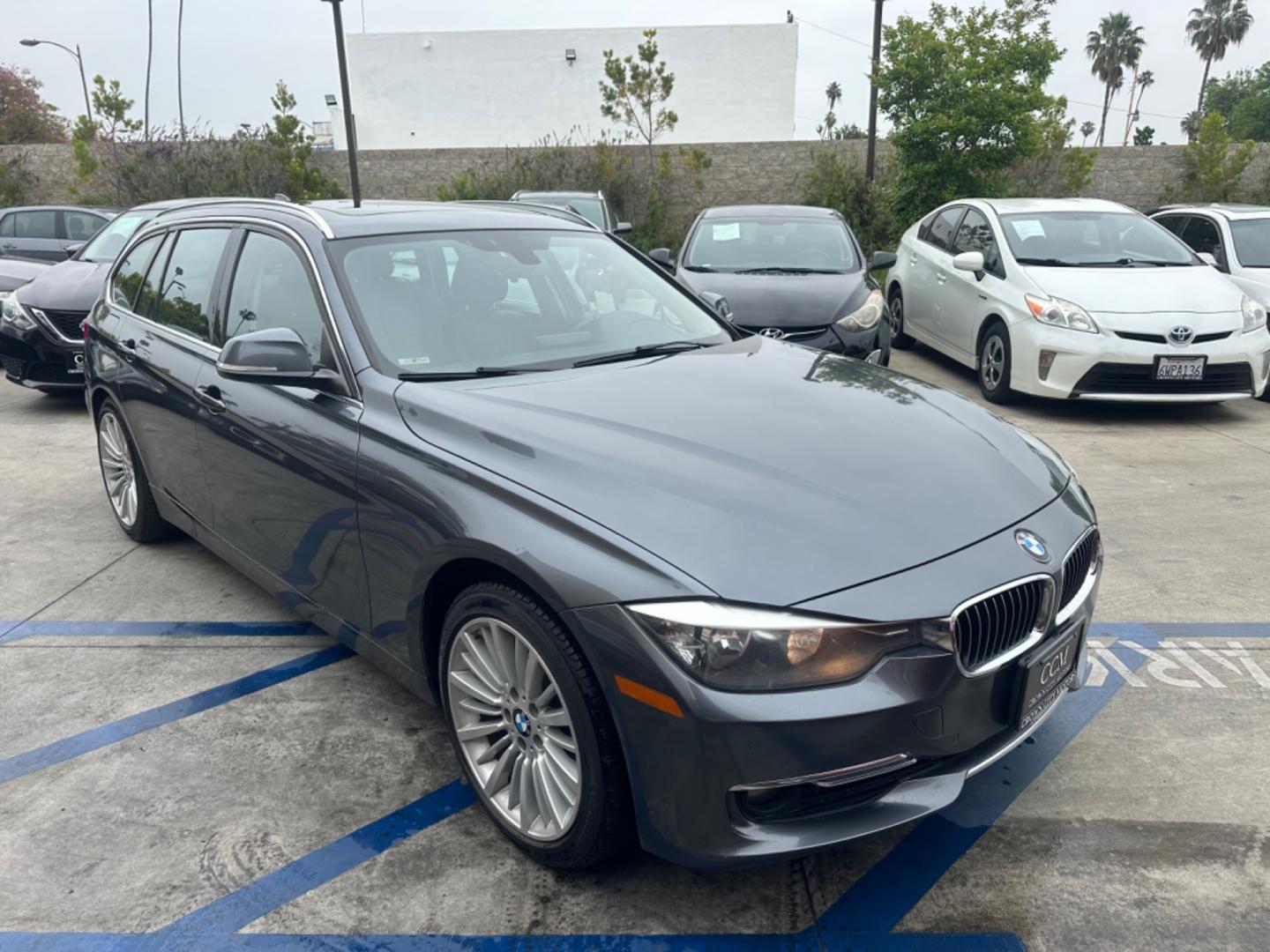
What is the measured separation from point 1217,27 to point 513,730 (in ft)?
277

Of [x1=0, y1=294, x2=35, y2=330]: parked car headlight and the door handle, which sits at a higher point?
A: the door handle

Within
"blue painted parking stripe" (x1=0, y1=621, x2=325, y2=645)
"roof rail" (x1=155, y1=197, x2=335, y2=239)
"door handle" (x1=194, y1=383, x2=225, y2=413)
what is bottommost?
"blue painted parking stripe" (x1=0, y1=621, x2=325, y2=645)

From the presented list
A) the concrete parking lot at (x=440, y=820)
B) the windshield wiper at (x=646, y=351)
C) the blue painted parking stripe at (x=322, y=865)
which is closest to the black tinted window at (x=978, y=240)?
the concrete parking lot at (x=440, y=820)

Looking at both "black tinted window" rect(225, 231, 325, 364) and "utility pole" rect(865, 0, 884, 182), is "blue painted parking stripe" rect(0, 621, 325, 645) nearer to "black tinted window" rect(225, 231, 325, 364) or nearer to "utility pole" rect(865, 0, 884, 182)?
"black tinted window" rect(225, 231, 325, 364)

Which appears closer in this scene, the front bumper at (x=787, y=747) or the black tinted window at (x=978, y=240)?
the front bumper at (x=787, y=747)

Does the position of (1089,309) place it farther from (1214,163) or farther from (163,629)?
(1214,163)

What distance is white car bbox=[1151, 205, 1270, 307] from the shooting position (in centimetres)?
893

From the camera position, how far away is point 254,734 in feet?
11.1

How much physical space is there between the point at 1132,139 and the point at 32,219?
217 ft

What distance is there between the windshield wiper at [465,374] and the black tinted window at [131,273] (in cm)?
242

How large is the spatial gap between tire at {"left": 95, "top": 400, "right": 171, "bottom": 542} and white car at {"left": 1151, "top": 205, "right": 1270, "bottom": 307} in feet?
27.6

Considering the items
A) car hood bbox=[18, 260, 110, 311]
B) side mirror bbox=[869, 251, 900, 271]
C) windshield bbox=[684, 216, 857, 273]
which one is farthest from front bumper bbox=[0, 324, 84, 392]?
side mirror bbox=[869, 251, 900, 271]

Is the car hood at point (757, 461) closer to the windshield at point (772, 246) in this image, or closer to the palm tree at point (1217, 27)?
the windshield at point (772, 246)

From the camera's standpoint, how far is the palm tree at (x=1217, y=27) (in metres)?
69.3
